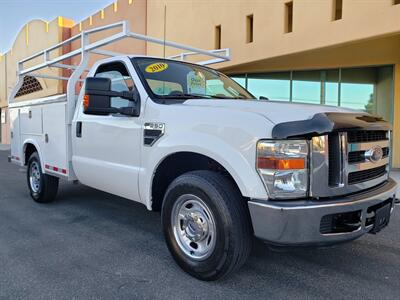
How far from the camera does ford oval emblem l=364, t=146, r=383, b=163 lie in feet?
10.1

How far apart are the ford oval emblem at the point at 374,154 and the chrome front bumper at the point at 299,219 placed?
1.42 feet

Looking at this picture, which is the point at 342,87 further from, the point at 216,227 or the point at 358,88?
the point at 216,227

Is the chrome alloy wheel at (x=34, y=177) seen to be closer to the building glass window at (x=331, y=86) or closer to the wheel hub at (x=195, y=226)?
the wheel hub at (x=195, y=226)

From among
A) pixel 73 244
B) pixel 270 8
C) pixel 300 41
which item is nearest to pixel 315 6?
pixel 300 41

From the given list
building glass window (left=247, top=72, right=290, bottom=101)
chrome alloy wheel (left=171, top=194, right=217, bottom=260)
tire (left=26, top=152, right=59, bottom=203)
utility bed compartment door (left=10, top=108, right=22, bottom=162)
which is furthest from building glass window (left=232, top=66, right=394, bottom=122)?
chrome alloy wheel (left=171, top=194, right=217, bottom=260)

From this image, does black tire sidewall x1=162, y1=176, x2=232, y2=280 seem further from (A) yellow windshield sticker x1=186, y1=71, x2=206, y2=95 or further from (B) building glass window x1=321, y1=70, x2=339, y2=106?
(B) building glass window x1=321, y1=70, x2=339, y2=106

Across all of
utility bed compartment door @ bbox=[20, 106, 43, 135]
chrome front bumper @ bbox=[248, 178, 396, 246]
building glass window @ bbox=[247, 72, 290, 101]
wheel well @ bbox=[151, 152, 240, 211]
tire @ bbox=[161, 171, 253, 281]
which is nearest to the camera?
chrome front bumper @ bbox=[248, 178, 396, 246]

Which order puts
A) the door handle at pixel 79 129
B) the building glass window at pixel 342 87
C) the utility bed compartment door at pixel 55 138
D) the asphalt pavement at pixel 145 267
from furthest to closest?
the building glass window at pixel 342 87 < the utility bed compartment door at pixel 55 138 < the door handle at pixel 79 129 < the asphalt pavement at pixel 145 267

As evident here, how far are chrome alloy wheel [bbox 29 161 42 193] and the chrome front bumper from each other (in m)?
4.57

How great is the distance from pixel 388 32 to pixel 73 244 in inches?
314

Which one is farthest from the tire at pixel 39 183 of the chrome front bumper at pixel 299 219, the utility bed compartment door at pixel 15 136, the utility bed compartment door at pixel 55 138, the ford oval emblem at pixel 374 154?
the ford oval emblem at pixel 374 154

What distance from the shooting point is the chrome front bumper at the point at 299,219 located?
8.57ft

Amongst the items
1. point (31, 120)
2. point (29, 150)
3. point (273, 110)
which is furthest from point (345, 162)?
point (29, 150)

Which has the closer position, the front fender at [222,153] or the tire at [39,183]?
the front fender at [222,153]
